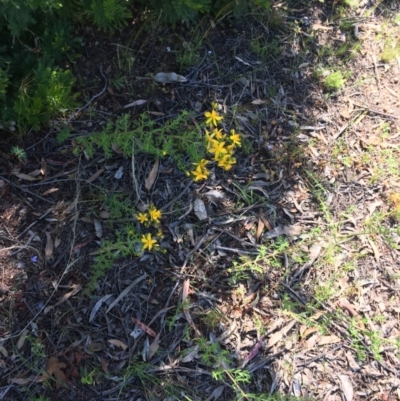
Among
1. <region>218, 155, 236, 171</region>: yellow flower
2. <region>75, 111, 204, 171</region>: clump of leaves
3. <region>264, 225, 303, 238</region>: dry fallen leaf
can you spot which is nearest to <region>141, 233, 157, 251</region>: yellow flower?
<region>75, 111, 204, 171</region>: clump of leaves

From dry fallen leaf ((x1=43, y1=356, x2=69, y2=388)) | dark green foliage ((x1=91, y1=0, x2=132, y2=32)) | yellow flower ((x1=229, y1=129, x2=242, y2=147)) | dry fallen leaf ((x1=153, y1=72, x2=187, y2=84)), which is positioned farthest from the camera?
dry fallen leaf ((x1=153, y1=72, x2=187, y2=84))

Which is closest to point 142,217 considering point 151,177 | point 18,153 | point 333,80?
point 151,177

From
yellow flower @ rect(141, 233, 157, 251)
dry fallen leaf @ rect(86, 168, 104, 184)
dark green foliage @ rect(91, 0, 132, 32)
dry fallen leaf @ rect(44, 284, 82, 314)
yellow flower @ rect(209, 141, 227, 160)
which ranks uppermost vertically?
dark green foliage @ rect(91, 0, 132, 32)

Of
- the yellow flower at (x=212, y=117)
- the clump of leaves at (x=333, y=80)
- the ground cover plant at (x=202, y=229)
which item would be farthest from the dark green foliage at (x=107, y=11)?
the clump of leaves at (x=333, y=80)

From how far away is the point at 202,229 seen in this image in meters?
2.75

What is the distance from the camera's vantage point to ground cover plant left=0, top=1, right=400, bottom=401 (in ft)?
8.14

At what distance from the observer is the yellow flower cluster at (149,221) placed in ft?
8.34

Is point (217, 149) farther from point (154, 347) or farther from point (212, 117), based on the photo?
point (154, 347)

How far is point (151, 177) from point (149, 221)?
0.29 meters

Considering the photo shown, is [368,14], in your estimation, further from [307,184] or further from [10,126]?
[10,126]

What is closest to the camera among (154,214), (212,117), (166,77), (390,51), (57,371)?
(57,371)

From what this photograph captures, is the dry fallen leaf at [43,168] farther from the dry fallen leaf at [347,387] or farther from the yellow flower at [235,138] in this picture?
the dry fallen leaf at [347,387]

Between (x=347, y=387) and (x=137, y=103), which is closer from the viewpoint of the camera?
(x=347, y=387)

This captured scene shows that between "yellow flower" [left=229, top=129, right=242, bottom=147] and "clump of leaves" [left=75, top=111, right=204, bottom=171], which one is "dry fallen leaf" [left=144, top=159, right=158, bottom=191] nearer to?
"clump of leaves" [left=75, top=111, right=204, bottom=171]
